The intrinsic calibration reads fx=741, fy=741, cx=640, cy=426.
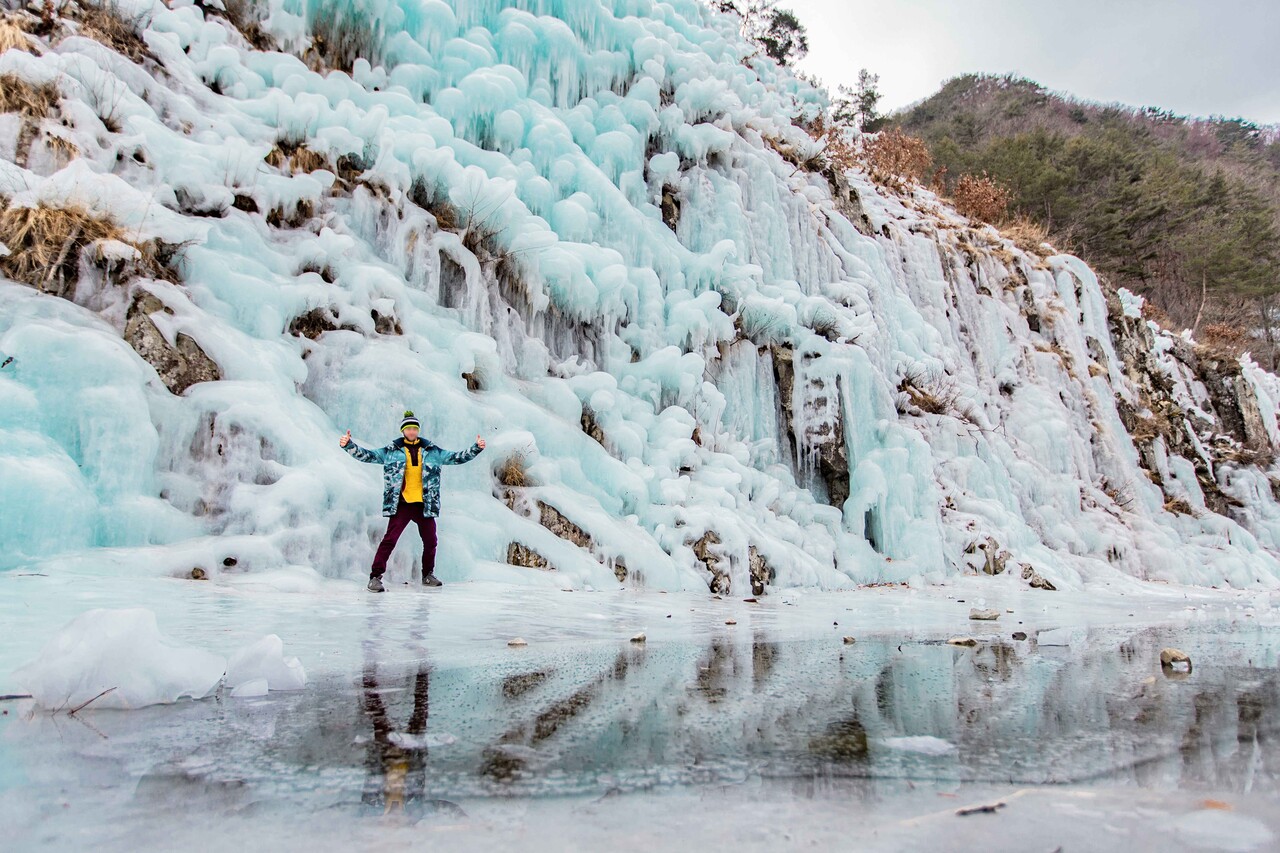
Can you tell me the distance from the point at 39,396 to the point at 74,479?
48cm

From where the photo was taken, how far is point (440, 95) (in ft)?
22.5

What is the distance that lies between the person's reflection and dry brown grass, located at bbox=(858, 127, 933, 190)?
14.4 m

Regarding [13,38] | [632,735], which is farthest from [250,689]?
[13,38]

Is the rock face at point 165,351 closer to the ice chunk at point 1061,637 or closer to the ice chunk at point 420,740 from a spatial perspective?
the ice chunk at point 420,740

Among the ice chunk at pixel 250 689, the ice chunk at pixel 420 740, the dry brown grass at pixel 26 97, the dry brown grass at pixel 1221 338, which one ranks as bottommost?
the ice chunk at pixel 420 740

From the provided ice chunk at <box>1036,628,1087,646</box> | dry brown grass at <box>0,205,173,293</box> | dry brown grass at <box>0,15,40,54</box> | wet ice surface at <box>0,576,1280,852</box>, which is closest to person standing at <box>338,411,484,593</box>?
wet ice surface at <box>0,576,1280,852</box>

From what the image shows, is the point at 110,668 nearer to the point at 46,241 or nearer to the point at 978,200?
the point at 46,241

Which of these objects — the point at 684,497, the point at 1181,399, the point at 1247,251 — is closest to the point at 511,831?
the point at 684,497

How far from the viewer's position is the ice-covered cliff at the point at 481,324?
13.6 feet

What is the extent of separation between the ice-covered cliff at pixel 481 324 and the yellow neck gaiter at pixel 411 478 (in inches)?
10.8

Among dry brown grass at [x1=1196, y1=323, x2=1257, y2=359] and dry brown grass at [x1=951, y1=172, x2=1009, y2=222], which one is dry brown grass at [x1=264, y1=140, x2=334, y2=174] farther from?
dry brown grass at [x1=1196, y1=323, x2=1257, y2=359]

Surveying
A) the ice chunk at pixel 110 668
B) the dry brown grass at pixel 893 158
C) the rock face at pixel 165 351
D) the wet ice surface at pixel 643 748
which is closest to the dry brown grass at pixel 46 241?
the rock face at pixel 165 351

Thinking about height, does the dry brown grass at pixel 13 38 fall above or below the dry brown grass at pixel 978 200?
Answer: below

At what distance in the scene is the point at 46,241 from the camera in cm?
426
